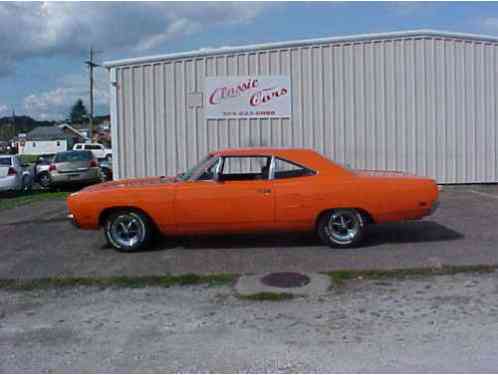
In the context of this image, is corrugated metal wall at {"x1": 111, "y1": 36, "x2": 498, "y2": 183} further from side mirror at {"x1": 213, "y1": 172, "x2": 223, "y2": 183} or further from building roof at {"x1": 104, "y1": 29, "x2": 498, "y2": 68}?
side mirror at {"x1": 213, "y1": 172, "x2": 223, "y2": 183}

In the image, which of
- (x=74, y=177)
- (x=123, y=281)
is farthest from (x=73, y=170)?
(x=123, y=281)

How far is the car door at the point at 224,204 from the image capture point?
26.1ft

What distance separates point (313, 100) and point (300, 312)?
9.91m

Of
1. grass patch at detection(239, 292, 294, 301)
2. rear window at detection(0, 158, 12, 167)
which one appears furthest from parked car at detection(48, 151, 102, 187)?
grass patch at detection(239, 292, 294, 301)

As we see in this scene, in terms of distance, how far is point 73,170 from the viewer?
19.6 meters

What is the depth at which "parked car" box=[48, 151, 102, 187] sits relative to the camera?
64.0 ft

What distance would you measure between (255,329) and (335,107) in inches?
412

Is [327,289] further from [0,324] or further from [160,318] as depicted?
[0,324]

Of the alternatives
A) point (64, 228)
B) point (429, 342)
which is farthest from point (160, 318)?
point (64, 228)

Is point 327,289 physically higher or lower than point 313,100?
lower

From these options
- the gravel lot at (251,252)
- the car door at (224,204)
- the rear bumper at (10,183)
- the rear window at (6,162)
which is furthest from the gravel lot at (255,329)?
the rear window at (6,162)

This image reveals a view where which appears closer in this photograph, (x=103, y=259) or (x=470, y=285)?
(x=470, y=285)

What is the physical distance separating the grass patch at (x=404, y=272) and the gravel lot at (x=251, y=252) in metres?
0.26

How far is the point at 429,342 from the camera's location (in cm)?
455
